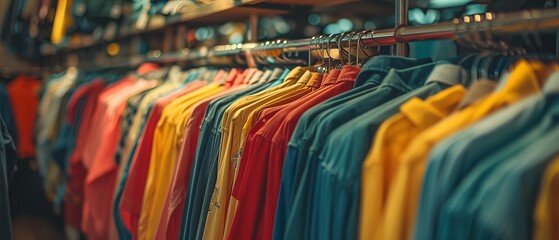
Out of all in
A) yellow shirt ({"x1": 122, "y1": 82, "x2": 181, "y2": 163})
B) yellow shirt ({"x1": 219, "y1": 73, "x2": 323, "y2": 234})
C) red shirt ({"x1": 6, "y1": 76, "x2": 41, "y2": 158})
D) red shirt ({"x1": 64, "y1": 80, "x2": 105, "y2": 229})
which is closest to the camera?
yellow shirt ({"x1": 219, "y1": 73, "x2": 323, "y2": 234})

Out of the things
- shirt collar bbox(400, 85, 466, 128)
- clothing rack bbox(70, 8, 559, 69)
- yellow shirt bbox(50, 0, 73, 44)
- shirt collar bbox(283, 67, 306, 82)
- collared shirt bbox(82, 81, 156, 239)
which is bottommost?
collared shirt bbox(82, 81, 156, 239)

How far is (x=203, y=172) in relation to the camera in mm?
1405

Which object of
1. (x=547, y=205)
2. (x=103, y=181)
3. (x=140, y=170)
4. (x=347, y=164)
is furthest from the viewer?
(x=103, y=181)

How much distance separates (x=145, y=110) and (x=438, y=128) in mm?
1311

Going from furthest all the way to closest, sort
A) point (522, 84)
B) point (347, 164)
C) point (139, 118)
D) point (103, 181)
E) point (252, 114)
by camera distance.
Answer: point (103, 181) < point (139, 118) < point (252, 114) < point (347, 164) < point (522, 84)

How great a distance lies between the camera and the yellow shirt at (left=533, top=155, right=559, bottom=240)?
61cm

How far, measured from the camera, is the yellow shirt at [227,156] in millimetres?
1287

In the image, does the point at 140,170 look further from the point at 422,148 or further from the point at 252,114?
the point at 422,148

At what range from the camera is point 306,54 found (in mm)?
1806

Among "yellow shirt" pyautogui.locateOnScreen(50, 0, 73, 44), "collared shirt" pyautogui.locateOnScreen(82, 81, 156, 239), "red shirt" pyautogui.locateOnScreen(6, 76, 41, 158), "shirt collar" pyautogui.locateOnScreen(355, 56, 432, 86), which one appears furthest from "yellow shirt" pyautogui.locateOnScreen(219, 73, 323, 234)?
A: "red shirt" pyautogui.locateOnScreen(6, 76, 41, 158)

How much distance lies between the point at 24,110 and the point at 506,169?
400 cm

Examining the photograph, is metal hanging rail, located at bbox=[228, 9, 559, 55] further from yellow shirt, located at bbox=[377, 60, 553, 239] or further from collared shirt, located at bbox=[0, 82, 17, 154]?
collared shirt, located at bbox=[0, 82, 17, 154]

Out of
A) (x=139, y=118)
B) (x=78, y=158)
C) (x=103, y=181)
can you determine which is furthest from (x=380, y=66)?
(x=78, y=158)

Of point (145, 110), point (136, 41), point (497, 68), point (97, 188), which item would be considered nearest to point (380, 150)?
point (497, 68)
